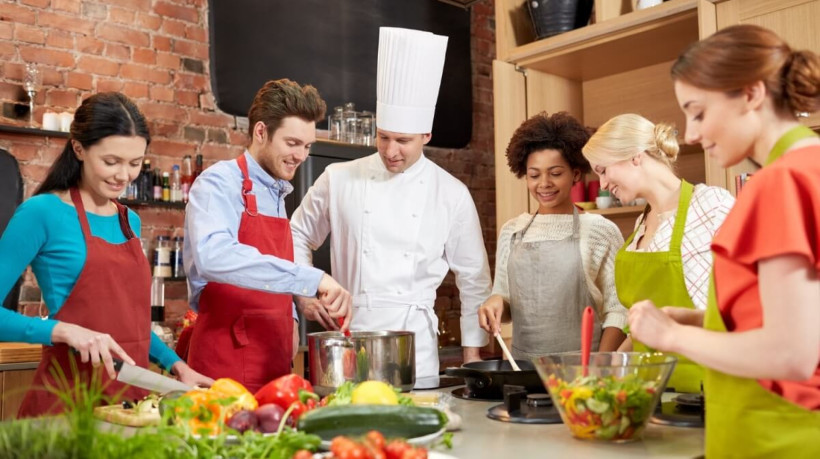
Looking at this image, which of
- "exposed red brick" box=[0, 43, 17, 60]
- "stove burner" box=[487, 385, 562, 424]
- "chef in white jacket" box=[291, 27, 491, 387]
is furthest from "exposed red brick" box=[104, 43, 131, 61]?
"stove burner" box=[487, 385, 562, 424]

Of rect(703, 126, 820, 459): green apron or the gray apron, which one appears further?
the gray apron

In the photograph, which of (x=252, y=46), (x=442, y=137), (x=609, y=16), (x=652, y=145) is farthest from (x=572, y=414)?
(x=442, y=137)

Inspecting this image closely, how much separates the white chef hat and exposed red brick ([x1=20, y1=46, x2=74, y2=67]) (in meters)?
1.99

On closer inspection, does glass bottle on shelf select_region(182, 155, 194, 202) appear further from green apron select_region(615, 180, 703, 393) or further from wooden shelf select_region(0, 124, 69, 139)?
green apron select_region(615, 180, 703, 393)

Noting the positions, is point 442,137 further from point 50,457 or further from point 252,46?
point 50,457

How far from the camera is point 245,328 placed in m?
2.15

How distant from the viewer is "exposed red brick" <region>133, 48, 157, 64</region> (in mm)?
4086

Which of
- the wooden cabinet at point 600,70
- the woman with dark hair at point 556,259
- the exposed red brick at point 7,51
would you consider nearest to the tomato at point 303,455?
the woman with dark hair at point 556,259

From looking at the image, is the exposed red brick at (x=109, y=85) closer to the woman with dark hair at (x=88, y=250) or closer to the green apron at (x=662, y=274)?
the woman with dark hair at (x=88, y=250)

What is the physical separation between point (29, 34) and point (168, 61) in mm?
695

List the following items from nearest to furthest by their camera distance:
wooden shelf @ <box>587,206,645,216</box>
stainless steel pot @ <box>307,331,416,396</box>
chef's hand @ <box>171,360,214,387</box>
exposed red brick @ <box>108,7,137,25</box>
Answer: stainless steel pot @ <box>307,331,416,396</box> < chef's hand @ <box>171,360,214,387</box> < wooden shelf @ <box>587,206,645,216</box> < exposed red brick @ <box>108,7,137,25</box>

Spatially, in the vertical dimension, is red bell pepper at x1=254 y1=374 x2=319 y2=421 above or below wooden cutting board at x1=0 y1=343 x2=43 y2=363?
above

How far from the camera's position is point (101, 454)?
0.97m

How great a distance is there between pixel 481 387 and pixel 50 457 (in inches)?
38.7
